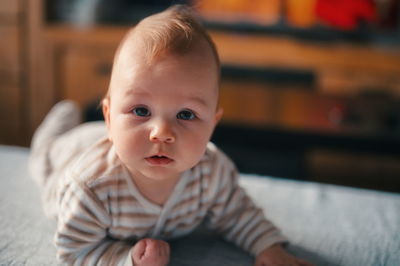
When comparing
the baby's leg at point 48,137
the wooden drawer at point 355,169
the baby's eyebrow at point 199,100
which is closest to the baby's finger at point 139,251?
the baby's eyebrow at point 199,100

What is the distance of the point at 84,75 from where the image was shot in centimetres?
226

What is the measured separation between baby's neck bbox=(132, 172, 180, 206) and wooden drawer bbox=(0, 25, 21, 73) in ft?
5.60

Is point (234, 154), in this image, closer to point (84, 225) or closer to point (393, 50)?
point (393, 50)

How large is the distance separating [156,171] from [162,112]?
0.08 m

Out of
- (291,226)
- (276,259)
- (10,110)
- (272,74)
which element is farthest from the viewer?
(10,110)

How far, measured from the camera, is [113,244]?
2.53 feet

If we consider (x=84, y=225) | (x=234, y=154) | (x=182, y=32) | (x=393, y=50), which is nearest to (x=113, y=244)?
(x=84, y=225)

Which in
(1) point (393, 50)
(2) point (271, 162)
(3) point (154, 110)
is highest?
(3) point (154, 110)

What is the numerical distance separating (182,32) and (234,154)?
1.20 metres

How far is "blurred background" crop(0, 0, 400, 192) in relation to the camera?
1.94m

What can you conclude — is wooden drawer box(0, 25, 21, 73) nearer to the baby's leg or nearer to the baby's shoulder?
the baby's leg

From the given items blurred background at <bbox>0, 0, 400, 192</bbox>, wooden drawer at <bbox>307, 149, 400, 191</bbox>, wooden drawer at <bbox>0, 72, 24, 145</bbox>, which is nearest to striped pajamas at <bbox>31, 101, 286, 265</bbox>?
blurred background at <bbox>0, 0, 400, 192</bbox>

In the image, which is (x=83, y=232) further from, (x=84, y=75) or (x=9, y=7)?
(x=9, y=7)

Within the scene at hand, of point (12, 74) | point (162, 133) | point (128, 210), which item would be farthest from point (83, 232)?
point (12, 74)
